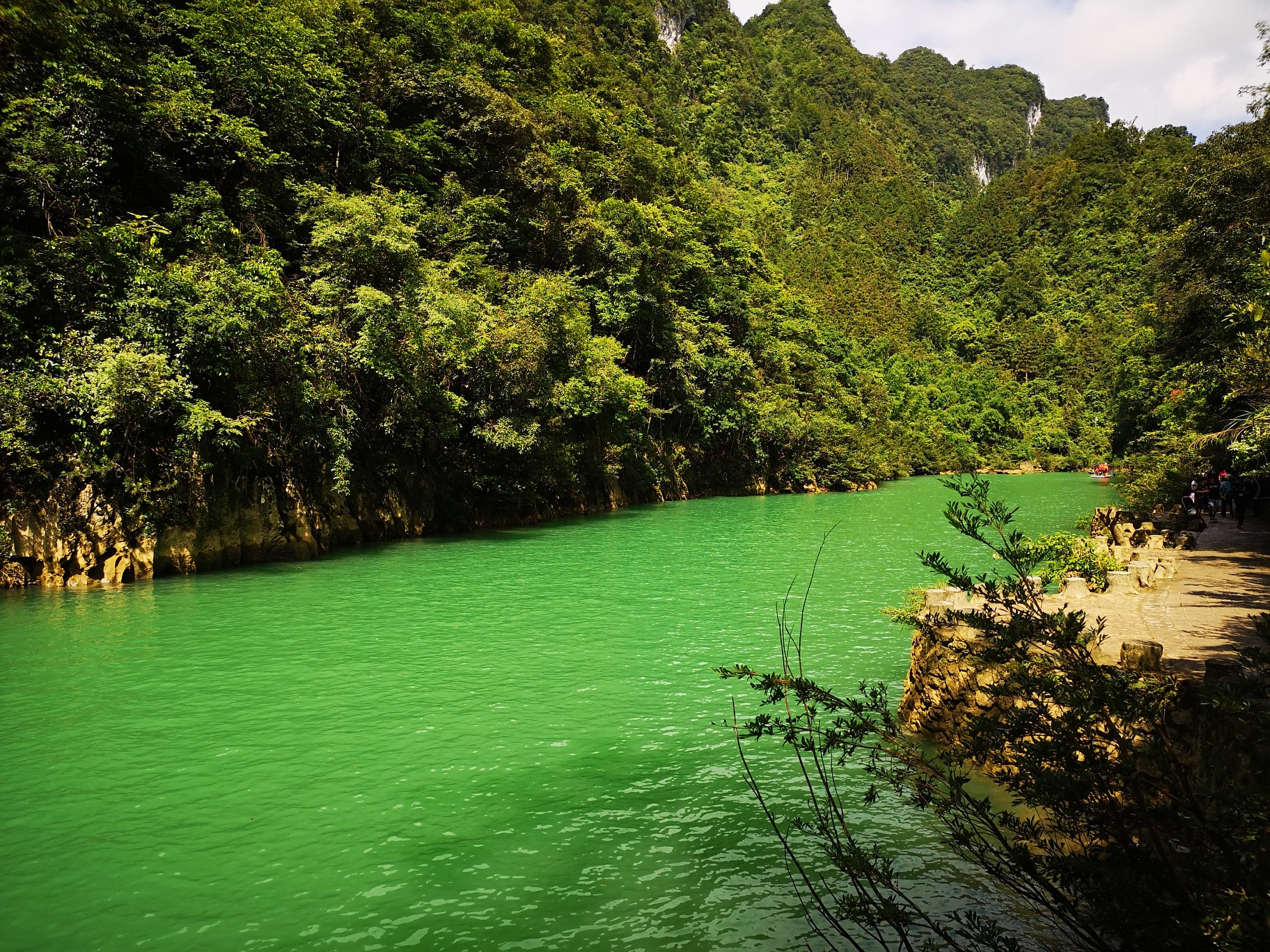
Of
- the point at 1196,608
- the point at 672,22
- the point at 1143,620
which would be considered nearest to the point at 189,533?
the point at 1143,620

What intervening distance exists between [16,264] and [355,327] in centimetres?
754

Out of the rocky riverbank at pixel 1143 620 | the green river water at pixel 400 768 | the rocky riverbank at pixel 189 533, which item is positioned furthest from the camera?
the rocky riverbank at pixel 189 533

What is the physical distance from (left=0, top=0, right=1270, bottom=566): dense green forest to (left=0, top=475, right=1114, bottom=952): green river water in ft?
15.4

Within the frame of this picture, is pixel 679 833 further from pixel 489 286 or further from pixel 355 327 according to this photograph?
pixel 489 286

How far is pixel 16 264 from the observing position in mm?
14719

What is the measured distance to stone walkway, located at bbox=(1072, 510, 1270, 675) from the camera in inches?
297

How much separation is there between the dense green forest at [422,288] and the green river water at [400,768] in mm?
4680

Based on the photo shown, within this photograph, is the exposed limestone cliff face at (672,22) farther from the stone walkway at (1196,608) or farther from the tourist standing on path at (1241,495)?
the stone walkway at (1196,608)

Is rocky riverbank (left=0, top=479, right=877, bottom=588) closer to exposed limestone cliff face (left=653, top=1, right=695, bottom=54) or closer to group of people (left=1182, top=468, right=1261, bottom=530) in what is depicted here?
group of people (left=1182, top=468, right=1261, bottom=530)

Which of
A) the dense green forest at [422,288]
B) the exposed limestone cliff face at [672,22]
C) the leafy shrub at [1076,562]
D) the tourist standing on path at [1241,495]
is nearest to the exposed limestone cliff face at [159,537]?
the dense green forest at [422,288]

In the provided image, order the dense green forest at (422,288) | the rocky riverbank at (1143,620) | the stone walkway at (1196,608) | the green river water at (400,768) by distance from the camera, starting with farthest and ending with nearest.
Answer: the dense green forest at (422,288), the stone walkway at (1196,608), the rocky riverbank at (1143,620), the green river water at (400,768)

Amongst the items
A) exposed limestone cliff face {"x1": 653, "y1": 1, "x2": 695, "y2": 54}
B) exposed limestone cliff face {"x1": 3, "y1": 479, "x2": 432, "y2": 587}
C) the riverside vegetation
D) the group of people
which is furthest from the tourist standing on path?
exposed limestone cliff face {"x1": 653, "y1": 1, "x2": 695, "y2": 54}

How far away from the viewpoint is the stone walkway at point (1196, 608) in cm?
755

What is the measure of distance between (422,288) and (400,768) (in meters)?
17.1
